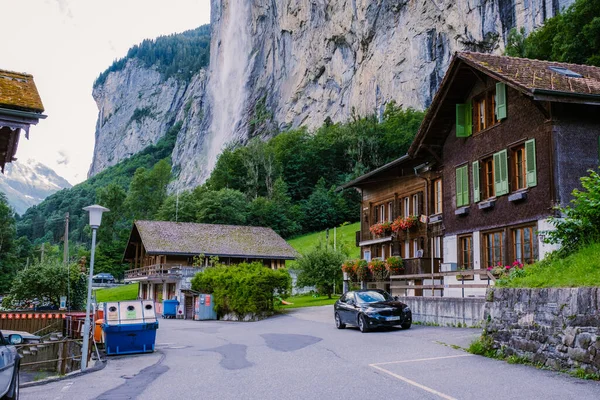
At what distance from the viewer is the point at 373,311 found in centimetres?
1905

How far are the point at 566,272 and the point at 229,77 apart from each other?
119 metres

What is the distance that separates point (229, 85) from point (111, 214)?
4714 cm

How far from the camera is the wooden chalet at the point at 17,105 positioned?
29.2 ft

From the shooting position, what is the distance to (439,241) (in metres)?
27.6

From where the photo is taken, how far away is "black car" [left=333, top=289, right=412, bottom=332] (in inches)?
747

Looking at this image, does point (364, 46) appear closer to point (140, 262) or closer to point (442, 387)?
point (140, 262)

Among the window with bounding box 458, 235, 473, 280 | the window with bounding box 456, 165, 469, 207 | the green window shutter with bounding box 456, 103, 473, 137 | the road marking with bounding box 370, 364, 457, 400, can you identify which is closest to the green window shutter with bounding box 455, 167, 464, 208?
the window with bounding box 456, 165, 469, 207

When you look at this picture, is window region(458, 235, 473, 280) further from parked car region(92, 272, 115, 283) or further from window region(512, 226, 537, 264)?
parked car region(92, 272, 115, 283)

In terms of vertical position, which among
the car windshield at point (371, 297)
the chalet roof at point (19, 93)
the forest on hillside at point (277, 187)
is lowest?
the car windshield at point (371, 297)

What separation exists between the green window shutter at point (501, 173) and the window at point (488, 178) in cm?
80

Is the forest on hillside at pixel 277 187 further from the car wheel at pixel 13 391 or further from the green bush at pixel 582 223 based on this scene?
the car wheel at pixel 13 391

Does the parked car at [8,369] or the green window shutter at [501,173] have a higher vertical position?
the green window shutter at [501,173]

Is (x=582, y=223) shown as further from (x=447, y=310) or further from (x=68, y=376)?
(x=68, y=376)

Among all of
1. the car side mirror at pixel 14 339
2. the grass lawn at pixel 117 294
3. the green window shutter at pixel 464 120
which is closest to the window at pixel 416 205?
the green window shutter at pixel 464 120
